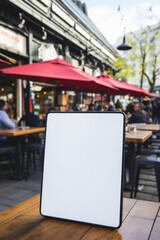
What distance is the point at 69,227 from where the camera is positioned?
3.31 feet

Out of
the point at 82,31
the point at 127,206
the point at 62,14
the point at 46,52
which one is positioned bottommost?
the point at 127,206

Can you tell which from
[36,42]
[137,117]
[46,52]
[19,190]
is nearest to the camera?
[19,190]

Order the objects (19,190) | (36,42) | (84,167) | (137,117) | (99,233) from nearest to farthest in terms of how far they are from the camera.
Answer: (99,233)
(84,167)
(19,190)
(137,117)
(36,42)

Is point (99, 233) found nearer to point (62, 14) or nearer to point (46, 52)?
point (46, 52)

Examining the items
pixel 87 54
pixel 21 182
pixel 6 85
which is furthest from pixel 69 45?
pixel 21 182

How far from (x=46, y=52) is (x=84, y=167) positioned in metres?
9.74

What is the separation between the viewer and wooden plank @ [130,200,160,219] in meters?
1.12

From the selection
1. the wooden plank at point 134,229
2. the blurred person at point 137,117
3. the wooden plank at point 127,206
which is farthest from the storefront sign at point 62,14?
the wooden plank at point 134,229

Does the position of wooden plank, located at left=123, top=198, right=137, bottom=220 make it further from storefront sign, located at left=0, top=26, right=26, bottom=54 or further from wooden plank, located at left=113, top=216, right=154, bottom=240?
storefront sign, located at left=0, top=26, right=26, bottom=54

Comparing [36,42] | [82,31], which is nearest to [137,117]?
[36,42]

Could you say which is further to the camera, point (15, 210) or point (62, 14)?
point (62, 14)

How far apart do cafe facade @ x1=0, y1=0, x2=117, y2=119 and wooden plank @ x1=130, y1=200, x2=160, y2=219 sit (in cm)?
599

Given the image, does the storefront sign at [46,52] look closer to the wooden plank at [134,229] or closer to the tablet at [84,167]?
the tablet at [84,167]

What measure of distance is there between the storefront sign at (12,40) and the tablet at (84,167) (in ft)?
23.3
